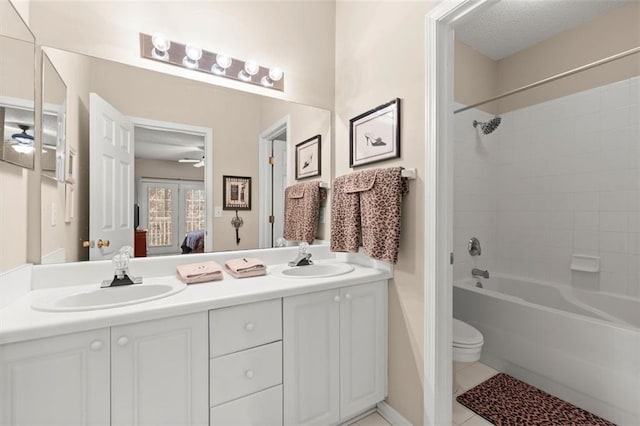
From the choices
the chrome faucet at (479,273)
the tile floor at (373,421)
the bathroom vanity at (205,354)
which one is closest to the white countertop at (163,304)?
the bathroom vanity at (205,354)

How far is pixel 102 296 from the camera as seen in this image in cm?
121

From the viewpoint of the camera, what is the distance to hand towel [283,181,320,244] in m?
1.97

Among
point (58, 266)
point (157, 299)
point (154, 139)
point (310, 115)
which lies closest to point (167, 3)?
point (154, 139)

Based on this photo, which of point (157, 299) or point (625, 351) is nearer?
point (157, 299)

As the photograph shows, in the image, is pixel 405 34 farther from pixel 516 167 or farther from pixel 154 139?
pixel 516 167

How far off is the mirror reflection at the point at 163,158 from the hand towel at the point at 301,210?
57mm

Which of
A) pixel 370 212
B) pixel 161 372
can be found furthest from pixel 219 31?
pixel 161 372

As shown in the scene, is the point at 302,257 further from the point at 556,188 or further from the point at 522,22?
the point at 522,22

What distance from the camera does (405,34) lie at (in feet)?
5.04

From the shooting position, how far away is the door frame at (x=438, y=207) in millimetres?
1370

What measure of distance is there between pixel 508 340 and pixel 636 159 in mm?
1486

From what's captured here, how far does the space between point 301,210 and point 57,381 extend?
55.6 inches

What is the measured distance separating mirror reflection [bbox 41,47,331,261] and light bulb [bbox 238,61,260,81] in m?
0.10

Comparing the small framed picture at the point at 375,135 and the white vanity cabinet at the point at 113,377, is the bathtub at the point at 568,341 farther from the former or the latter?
the white vanity cabinet at the point at 113,377
